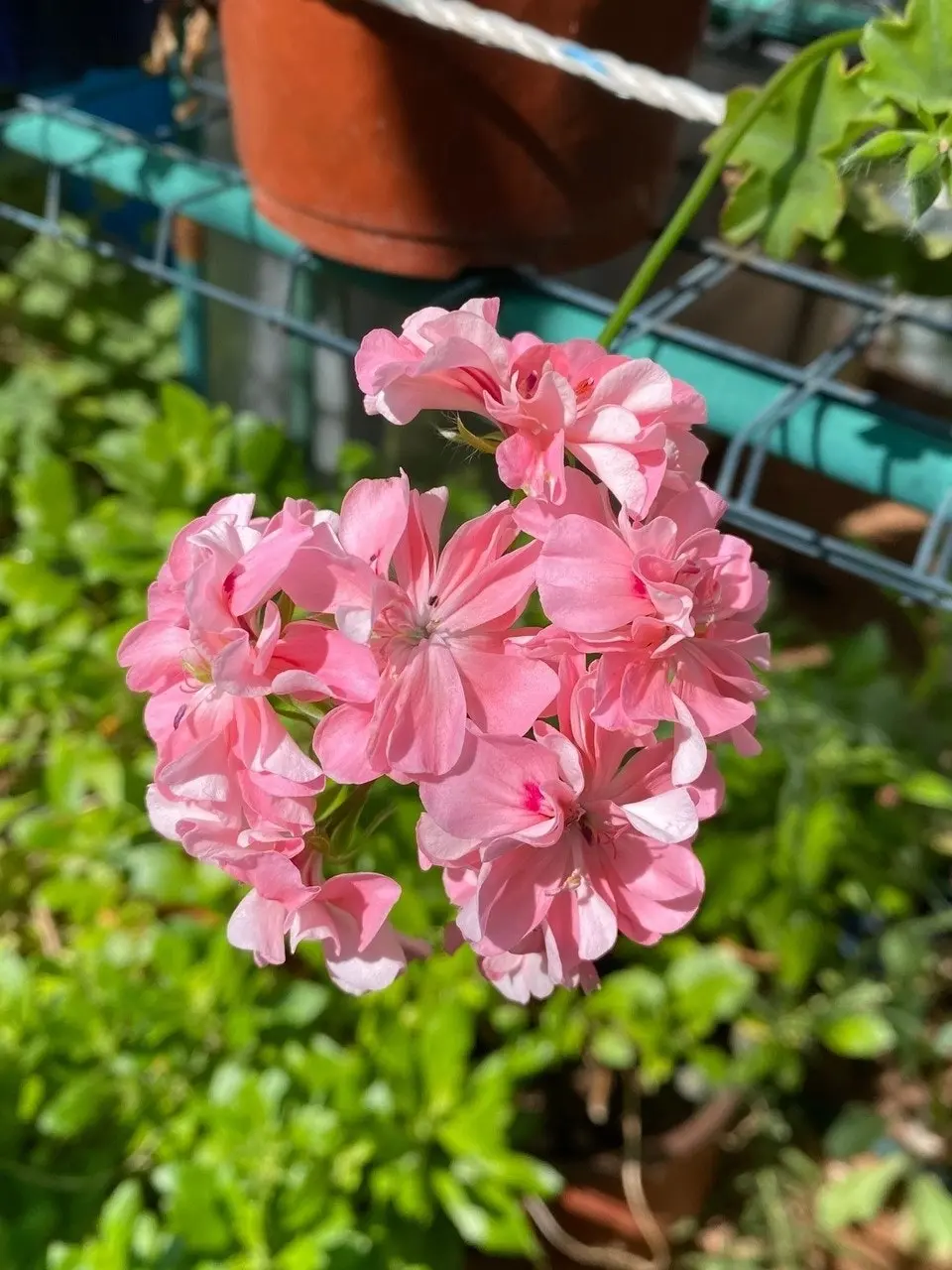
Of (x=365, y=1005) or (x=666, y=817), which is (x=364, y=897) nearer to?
(x=666, y=817)

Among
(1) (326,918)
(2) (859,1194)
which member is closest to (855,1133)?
(2) (859,1194)

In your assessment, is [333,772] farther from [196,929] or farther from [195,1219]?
[196,929]

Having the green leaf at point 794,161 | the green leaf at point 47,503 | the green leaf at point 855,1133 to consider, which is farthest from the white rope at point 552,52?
the green leaf at point 855,1133

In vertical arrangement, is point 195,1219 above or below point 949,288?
below

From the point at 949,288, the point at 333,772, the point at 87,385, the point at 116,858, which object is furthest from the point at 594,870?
the point at 87,385

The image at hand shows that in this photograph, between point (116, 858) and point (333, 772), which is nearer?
point (333, 772)

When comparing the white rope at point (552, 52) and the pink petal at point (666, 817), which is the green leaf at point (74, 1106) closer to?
the pink petal at point (666, 817)

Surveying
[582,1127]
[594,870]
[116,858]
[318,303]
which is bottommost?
[582,1127]

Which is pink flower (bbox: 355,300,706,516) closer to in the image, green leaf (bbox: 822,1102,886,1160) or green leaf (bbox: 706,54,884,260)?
green leaf (bbox: 706,54,884,260)
